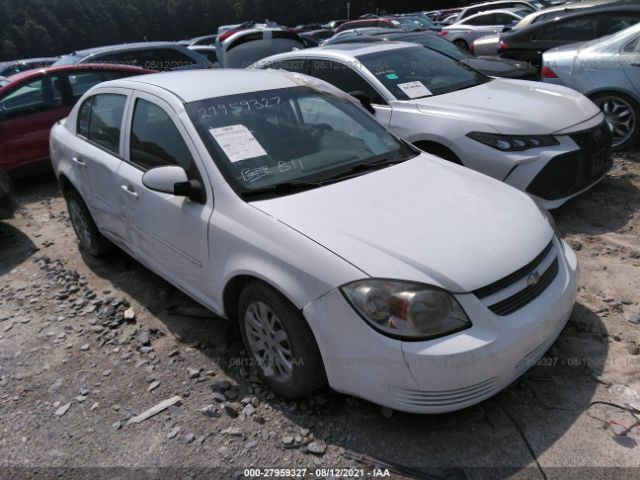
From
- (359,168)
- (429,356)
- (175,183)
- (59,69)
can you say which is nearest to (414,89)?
(359,168)

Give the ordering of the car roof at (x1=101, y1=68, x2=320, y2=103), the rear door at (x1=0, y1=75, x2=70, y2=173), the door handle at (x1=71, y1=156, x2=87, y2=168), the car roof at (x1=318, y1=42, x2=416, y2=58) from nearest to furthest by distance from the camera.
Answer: the car roof at (x1=101, y1=68, x2=320, y2=103), the door handle at (x1=71, y1=156, x2=87, y2=168), the car roof at (x1=318, y1=42, x2=416, y2=58), the rear door at (x1=0, y1=75, x2=70, y2=173)

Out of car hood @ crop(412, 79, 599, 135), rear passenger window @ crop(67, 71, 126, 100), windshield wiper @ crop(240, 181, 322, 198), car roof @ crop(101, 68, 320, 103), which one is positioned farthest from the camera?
rear passenger window @ crop(67, 71, 126, 100)

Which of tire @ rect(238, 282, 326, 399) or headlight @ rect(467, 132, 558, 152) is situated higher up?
headlight @ rect(467, 132, 558, 152)

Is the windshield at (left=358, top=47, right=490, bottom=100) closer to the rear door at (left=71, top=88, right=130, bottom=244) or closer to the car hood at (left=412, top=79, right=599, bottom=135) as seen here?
the car hood at (left=412, top=79, right=599, bottom=135)

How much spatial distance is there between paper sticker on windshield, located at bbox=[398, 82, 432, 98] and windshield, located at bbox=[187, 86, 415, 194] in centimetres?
159

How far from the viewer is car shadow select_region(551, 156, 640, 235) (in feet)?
15.1

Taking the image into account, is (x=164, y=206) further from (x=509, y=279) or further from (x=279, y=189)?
(x=509, y=279)

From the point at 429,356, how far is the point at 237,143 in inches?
65.2

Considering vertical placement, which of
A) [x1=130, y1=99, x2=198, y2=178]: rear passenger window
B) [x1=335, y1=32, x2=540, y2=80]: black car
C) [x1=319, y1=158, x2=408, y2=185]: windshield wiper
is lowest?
[x1=335, y1=32, x2=540, y2=80]: black car

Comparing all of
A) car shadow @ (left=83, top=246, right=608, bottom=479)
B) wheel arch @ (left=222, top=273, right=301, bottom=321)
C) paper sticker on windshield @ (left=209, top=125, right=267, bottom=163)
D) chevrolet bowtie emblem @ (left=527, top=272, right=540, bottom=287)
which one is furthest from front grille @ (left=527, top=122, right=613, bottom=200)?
wheel arch @ (left=222, top=273, right=301, bottom=321)

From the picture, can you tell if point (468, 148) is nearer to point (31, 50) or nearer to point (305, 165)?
point (305, 165)

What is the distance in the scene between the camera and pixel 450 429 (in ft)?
8.59

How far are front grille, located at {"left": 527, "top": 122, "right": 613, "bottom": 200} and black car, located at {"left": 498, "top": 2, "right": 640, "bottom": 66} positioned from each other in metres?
3.43

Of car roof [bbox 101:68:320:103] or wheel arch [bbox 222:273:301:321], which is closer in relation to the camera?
wheel arch [bbox 222:273:301:321]
